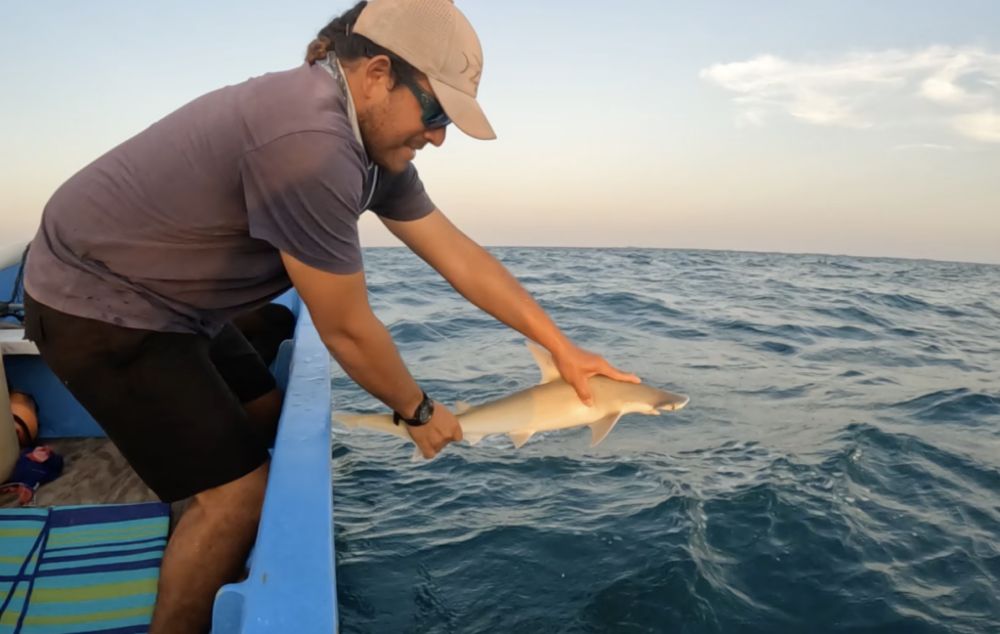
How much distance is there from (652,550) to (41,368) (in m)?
3.92

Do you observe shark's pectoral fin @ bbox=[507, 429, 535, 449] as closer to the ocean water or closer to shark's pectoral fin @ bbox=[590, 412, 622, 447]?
shark's pectoral fin @ bbox=[590, 412, 622, 447]

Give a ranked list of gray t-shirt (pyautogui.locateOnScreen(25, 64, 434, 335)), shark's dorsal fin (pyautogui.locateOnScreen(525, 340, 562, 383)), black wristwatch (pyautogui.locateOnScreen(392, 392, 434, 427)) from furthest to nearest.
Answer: shark's dorsal fin (pyautogui.locateOnScreen(525, 340, 562, 383)), black wristwatch (pyautogui.locateOnScreen(392, 392, 434, 427)), gray t-shirt (pyautogui.locateOnScreen(25, 64, 434, 335))

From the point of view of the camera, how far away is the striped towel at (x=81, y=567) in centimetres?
282

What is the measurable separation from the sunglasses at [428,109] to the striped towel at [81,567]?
2244 millimetres

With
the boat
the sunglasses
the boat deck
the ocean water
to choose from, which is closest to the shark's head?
the ocean water

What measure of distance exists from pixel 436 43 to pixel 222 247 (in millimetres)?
978

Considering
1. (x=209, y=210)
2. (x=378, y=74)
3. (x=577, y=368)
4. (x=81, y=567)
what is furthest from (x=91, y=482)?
(x=378, y=74)

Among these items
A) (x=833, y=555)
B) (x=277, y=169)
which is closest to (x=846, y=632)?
(x=833, y=555)

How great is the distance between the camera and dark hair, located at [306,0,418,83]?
87.7 inches

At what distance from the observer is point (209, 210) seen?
2312mm

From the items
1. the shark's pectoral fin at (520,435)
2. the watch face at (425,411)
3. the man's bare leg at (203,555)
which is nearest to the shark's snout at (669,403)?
the shark's pectoral fin at (520,435)

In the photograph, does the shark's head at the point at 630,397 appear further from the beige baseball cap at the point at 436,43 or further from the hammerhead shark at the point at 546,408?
the beige baseball cap at the point at 436,43

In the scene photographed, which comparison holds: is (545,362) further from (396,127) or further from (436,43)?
(436,43)

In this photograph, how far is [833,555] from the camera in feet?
14.4
